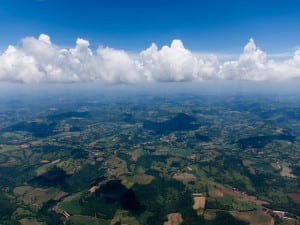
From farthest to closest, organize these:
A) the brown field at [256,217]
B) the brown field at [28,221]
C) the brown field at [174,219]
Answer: the brown field at [28,221], the brown field at [174,219], the brown field at [256,217]

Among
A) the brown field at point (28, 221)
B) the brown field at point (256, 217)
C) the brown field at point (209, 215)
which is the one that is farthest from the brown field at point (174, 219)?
the brown field at point (28, 221)

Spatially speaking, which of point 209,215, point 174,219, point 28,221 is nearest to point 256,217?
point 209,215

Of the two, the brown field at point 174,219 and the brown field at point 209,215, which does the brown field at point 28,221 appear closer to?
the brown field at point 174,219

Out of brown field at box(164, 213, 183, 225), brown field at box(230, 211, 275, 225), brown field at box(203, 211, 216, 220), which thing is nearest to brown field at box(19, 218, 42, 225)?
brown field at box(164, 213, 183, 225)

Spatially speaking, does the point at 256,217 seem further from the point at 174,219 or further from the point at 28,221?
the point at 28,221

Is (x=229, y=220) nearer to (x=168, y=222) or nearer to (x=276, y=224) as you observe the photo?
(x=276, y=224)

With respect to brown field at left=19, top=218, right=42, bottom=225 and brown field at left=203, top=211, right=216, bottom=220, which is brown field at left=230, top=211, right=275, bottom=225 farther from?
brown field at left=19, top=218, right=42, bottom=225
